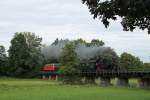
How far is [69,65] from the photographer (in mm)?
94000

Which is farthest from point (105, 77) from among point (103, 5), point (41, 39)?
point (103, 5)

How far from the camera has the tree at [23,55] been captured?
11462cm

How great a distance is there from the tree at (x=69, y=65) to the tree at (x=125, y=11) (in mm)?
77446

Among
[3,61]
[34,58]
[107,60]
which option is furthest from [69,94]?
[3,61]

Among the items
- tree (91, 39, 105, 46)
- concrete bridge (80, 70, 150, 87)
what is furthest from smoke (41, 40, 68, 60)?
concrete bridge (80, 70, 150, 87)

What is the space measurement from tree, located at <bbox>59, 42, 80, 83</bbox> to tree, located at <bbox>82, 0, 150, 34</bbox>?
7745 centimetres

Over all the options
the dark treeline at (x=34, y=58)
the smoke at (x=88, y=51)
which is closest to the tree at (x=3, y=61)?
the dark treeline at (x=34, y=58)

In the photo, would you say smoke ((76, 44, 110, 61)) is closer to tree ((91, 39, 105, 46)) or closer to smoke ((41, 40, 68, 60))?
smoke ((41, 40, 68, 60))

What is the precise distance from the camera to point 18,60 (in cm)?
11556

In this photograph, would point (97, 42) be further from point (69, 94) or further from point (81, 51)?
point (69, 94)

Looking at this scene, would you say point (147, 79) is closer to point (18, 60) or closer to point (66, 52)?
point (66, 52)

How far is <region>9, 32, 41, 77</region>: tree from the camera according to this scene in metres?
115

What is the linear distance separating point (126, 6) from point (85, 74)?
89.1 m

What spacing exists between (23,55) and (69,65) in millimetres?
25620
